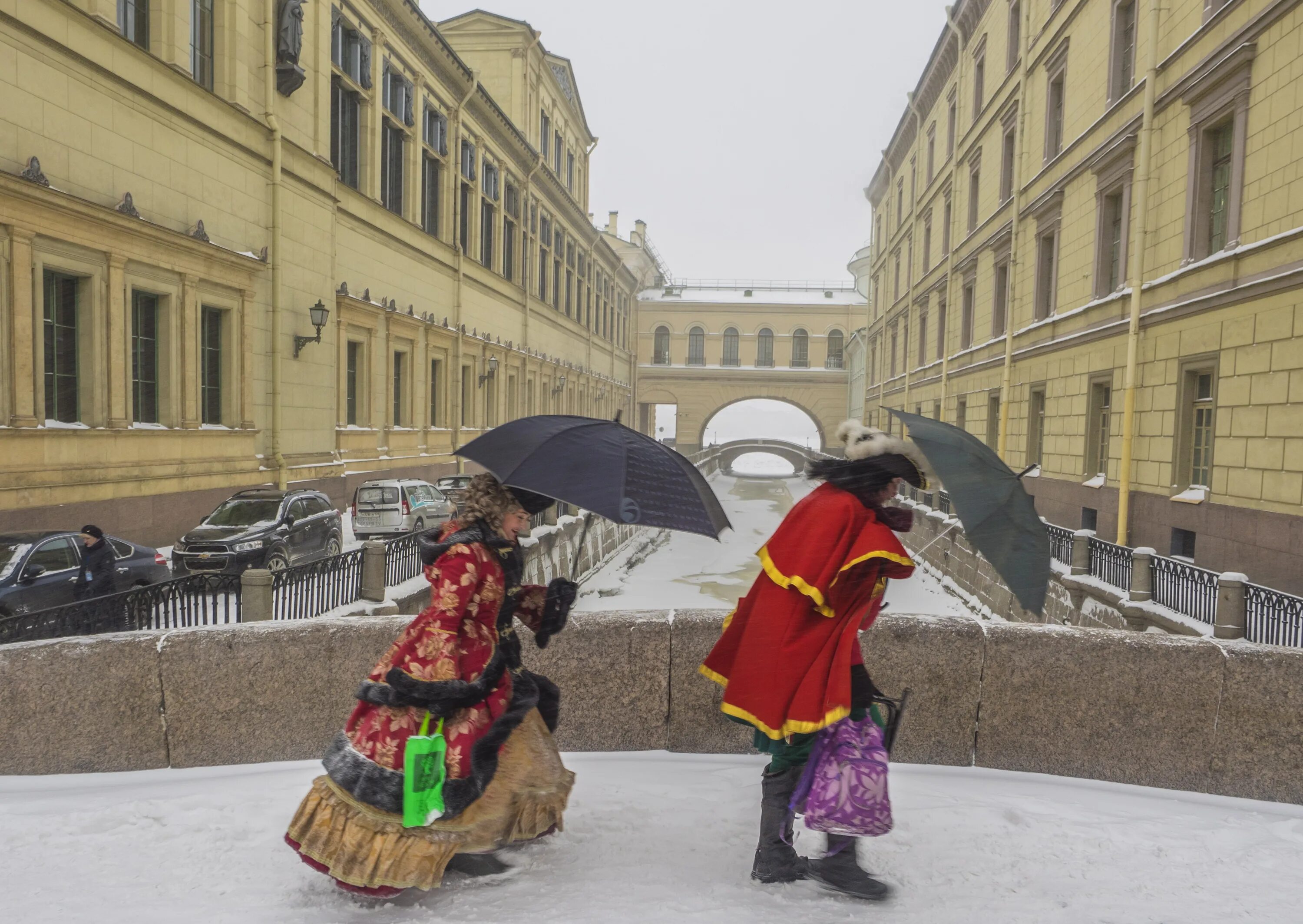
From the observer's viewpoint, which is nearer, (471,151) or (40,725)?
(40,725)

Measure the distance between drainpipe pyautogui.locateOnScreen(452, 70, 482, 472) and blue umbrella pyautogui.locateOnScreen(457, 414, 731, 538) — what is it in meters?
22.0

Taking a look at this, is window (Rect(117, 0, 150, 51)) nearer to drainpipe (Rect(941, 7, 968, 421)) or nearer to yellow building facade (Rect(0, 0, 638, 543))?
yellow building facade (Rect(0, 0, 638, 543))

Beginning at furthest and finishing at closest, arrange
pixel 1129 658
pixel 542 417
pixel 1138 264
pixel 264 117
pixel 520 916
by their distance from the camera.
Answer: pixel 264 117, pixel 1138 264, pixel 1129 658, pixel 542 417, pixel 520 916

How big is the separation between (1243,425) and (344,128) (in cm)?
1833

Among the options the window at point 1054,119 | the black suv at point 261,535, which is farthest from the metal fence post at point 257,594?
the window at point 1054,119

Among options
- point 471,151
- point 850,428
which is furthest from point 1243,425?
point 471,151

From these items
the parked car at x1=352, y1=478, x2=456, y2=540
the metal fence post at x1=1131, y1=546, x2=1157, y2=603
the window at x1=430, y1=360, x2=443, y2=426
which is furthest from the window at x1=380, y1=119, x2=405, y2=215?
the metal fence post at x1=1131, y1=546, x2=1157, y2=603

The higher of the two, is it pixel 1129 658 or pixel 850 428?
pixel 850 428

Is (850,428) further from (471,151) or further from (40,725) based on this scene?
(471,151)

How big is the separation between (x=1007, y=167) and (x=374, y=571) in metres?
19.1

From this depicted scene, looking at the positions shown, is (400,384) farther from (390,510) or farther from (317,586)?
(317,586)

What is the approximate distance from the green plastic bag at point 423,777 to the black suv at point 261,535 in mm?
7766

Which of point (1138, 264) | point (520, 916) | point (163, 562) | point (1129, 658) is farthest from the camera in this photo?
point (1138, 264)

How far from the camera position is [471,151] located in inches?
1021
